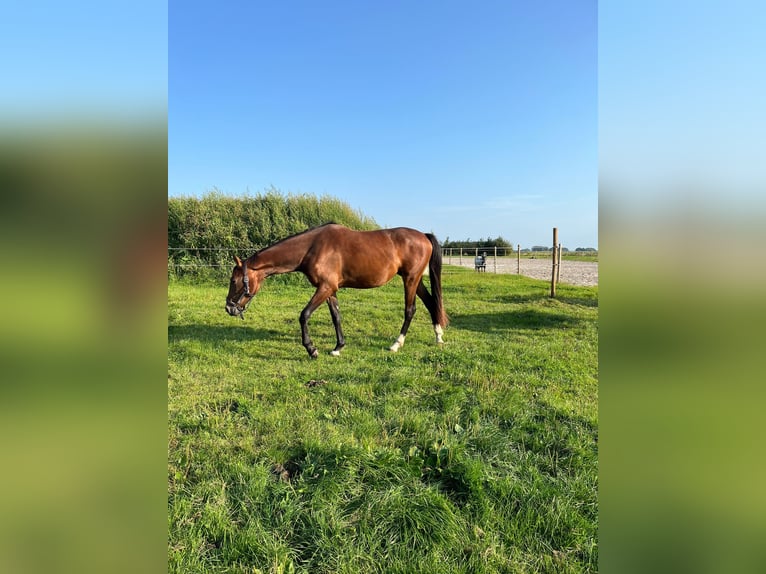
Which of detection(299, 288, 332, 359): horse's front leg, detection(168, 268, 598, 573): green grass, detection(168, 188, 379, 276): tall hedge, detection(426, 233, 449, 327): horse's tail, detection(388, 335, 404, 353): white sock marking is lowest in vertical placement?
detection(168, 268, 598, 573): green grass

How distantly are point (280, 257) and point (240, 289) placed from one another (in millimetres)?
731

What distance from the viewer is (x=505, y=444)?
277 centimetres

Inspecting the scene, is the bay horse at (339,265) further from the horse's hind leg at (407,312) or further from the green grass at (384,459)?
the green grass at (384,459)

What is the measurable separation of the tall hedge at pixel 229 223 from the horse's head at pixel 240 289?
30.1ft

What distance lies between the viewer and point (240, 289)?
5.51m

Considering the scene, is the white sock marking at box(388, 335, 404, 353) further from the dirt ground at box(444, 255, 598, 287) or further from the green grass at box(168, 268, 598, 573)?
the dirt ground at box(444, 255, 598, 287)

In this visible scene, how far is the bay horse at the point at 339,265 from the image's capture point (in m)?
5.54

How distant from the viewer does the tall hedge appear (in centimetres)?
1437

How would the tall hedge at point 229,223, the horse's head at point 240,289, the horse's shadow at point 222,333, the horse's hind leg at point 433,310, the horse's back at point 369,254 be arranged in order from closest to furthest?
the horse's head at point 240,289, the horse's back at point 369,254, the horse's hind leg at point 433,310, the horse's shadow at point 222,333, the tall hedge at point 229,223

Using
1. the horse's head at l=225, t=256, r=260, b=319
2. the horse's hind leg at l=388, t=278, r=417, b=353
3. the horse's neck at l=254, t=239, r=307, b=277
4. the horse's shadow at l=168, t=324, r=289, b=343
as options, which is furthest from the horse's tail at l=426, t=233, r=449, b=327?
the horse's head at l=225, t=256, r=260, b=319

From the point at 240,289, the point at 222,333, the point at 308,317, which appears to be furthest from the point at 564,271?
the point at 240,289

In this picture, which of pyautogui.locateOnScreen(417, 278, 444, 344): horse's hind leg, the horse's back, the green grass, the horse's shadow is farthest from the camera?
the horse's shadow

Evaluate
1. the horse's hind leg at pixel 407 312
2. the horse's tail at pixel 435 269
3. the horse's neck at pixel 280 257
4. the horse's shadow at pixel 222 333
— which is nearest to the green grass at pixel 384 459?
the horse's hind leg at pixel 407 312
